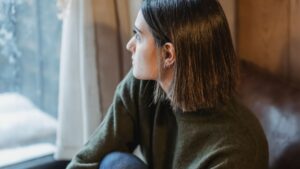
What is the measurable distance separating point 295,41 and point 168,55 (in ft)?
2.07

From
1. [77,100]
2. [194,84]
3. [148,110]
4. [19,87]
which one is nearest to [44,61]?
[19,87]

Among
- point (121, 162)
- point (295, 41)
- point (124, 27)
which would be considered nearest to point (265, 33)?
point (295, 41)

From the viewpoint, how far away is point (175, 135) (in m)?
1.26

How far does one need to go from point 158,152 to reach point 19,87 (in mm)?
817

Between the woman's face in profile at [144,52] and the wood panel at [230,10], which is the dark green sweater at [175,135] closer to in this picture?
the woman's face in profile at [144,52]

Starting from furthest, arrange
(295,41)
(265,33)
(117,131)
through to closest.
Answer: (265,33) → (295,41) → (117,131)

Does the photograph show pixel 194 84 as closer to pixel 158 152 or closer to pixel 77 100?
pixel 158 152

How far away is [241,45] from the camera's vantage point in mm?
1756

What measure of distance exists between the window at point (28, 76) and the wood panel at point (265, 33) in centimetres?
73

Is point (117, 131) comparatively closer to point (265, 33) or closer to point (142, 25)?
point (142, 25)

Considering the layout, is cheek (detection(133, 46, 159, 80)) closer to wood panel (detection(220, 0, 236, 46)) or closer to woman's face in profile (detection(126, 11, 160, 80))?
woman's face in profile (detection(126, 11, 160, 80))

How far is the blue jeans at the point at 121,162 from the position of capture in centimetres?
124

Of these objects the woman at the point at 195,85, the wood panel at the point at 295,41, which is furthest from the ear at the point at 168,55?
the wood panel at the point at 295,41

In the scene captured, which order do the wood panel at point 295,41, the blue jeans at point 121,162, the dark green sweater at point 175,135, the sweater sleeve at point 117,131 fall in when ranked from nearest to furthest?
the dark green sweater at point 175,135 → the blue jeans at point 121,162 → the sweater sleeve at point 117,131 → the wood panel at point 295,41
